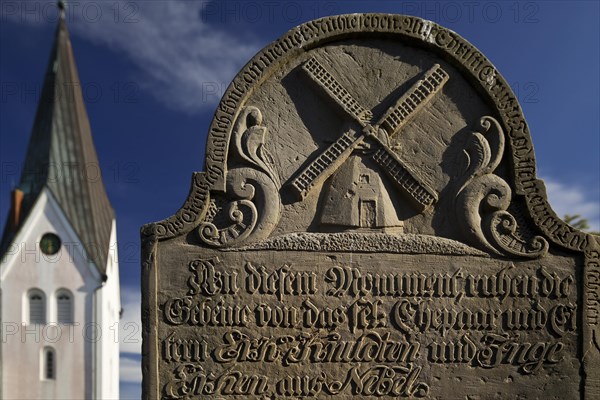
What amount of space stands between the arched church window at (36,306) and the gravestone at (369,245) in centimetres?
2617

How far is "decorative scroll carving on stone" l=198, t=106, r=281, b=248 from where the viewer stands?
17.9 feet

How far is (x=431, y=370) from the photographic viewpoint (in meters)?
5.46

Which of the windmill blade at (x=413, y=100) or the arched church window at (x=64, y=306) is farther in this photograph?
the arched church window at (x=64, y=306)

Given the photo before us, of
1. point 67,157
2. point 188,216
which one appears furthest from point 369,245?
point 67,157

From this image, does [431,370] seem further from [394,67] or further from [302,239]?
[394,67]

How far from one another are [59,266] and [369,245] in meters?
26.8

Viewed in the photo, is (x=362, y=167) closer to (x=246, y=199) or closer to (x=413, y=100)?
(x=413, y=100)

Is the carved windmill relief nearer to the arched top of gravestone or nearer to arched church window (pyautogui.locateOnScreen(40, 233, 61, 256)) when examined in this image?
the arched top of gravestone

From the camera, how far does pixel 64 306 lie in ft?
94.9

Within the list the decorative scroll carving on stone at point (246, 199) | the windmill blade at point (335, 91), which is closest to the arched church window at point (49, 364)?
the decorative scroll carving on stone at point (246, 199)

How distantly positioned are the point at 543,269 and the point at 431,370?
1.40 meters

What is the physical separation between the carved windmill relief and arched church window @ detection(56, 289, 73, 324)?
84.9 ft

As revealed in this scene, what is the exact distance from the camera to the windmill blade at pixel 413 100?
5637 millimetres

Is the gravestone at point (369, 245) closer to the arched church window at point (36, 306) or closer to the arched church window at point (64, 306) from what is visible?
the arched church window at point (64, 306)
